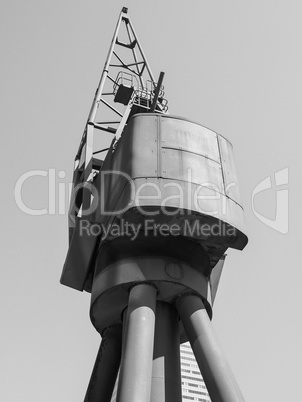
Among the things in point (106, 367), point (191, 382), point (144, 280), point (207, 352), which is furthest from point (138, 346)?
point (191, 382)

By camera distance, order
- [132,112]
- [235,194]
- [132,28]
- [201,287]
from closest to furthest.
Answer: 1. [201,287]
2. [235,194]
3. [132,112]
4. [132,28]

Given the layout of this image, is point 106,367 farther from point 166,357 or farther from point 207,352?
point 207,352

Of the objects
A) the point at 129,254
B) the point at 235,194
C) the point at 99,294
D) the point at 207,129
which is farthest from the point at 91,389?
the point at 207,129

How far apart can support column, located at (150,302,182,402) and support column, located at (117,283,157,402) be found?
31.9 inches

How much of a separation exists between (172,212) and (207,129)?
2.94 m

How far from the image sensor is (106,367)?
10.9 meters

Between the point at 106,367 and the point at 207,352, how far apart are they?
2.90m

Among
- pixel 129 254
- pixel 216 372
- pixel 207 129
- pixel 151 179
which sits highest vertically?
pixel 207 129

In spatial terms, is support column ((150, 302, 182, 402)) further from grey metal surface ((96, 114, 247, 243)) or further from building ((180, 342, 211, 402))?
building ((180, 342, 211, 402))

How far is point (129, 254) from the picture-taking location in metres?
10.4

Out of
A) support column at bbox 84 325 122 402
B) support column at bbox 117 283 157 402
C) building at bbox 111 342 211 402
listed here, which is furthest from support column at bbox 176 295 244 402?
building at bbox 111 342 211 402

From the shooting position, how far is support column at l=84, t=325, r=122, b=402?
1059 centimetres

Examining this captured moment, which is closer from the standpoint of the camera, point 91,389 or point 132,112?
point 91,389

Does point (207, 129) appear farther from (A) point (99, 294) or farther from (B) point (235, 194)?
(A) point (99, 294)
